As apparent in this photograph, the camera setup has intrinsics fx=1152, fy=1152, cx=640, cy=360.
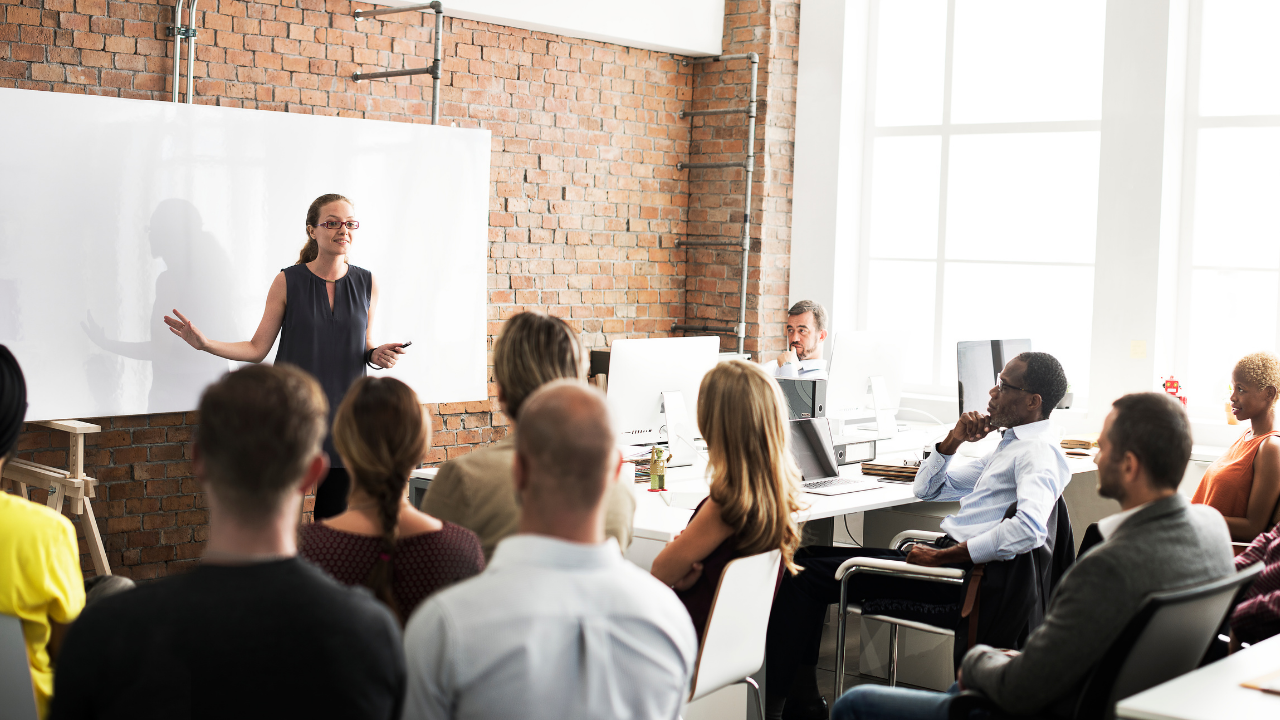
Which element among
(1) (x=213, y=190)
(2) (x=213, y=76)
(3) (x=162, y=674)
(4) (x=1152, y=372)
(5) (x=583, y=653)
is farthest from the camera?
(4) (x=1152, y=372)

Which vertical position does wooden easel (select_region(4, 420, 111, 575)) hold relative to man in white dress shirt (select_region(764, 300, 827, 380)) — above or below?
below

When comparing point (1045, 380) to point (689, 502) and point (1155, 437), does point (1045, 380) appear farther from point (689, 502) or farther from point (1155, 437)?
point (1155, 437)

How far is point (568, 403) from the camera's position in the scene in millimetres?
1473

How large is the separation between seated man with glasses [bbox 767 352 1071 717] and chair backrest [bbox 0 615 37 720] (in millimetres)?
1963

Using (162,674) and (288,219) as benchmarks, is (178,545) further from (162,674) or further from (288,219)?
(162,674)

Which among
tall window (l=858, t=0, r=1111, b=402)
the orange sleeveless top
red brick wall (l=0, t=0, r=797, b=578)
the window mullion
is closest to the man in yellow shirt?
red brick wall (l=0, t=0, r=797, b=578)

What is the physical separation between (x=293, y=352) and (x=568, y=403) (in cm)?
278

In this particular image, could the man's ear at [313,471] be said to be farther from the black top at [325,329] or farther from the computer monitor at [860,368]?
the computer monitor at [860,368]

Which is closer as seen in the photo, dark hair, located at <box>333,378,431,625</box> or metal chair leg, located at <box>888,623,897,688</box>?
dark hair, located at <box>333,378,431,625</box>

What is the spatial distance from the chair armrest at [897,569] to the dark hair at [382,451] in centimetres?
177

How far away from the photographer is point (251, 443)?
53.1 inches

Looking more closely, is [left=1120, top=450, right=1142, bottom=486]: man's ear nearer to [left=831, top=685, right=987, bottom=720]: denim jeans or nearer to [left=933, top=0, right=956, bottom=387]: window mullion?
[left=831, top=685, right=987, bottom=720]: denim jeans

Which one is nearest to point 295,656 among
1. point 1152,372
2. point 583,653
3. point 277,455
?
point 277,455

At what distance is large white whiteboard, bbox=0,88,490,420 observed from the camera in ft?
13.6
